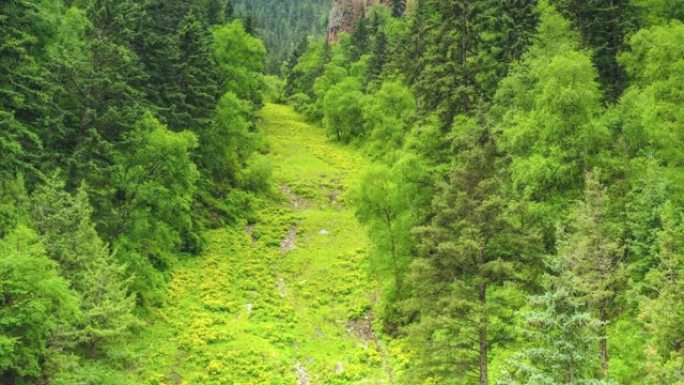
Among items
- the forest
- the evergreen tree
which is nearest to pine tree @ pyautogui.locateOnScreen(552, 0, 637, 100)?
the forest

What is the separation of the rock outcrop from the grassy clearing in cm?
7271

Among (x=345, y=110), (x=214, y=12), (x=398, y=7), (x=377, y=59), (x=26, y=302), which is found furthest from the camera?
(x=398, y=7)

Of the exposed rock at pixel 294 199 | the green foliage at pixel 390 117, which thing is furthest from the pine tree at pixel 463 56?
the exposed rock at pixel 294 199

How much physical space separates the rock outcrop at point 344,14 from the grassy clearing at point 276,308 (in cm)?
7271

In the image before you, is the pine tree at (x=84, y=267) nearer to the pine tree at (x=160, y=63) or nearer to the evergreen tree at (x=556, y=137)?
the pine tree at (x=160, y=63)

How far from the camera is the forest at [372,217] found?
19250 mm

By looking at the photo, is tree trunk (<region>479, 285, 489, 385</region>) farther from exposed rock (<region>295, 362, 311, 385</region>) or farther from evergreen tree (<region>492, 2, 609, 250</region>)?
exposed rock (<region>295, 362, 311, 385</region>)

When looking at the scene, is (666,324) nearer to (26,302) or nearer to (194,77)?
(26,302)

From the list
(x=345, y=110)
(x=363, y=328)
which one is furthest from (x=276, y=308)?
(x=345, y=110)

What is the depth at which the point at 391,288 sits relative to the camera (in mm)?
33156

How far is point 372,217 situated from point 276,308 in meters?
8.81

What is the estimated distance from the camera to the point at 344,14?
12069 cm

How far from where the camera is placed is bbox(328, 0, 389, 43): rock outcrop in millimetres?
118494

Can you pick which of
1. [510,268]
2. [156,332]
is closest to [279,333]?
[156,332]
